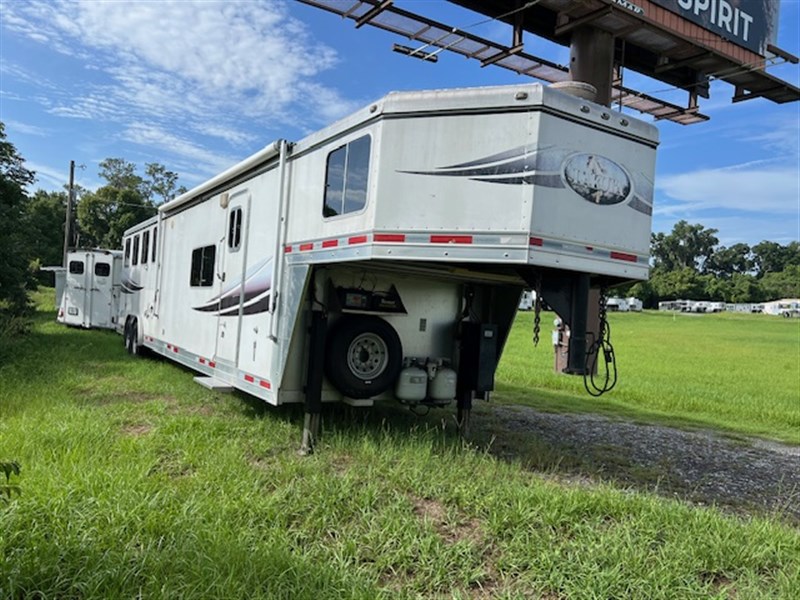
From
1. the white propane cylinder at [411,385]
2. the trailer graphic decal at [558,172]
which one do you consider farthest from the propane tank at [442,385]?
the trailer graphic decal at [558,172]

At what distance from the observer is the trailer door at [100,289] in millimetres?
18812

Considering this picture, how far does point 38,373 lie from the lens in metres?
9.47

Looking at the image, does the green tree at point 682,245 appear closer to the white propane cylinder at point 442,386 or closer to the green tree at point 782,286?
the green tree at point 782,286

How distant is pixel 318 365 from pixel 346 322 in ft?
1.69

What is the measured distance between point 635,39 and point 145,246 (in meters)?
9.83

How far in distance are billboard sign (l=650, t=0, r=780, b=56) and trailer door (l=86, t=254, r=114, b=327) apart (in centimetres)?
1638

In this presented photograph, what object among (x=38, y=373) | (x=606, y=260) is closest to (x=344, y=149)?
(x=606, y=260)

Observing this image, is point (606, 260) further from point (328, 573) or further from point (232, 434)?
point (232, 434)

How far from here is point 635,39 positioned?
9.95m

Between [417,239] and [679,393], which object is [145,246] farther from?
[679,393]

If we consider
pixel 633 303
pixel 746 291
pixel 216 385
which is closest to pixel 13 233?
pixel 216 385

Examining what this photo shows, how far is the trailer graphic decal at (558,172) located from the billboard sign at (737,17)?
5666 millimetres

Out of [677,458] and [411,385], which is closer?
[411,385]

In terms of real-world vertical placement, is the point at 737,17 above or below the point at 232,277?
above
